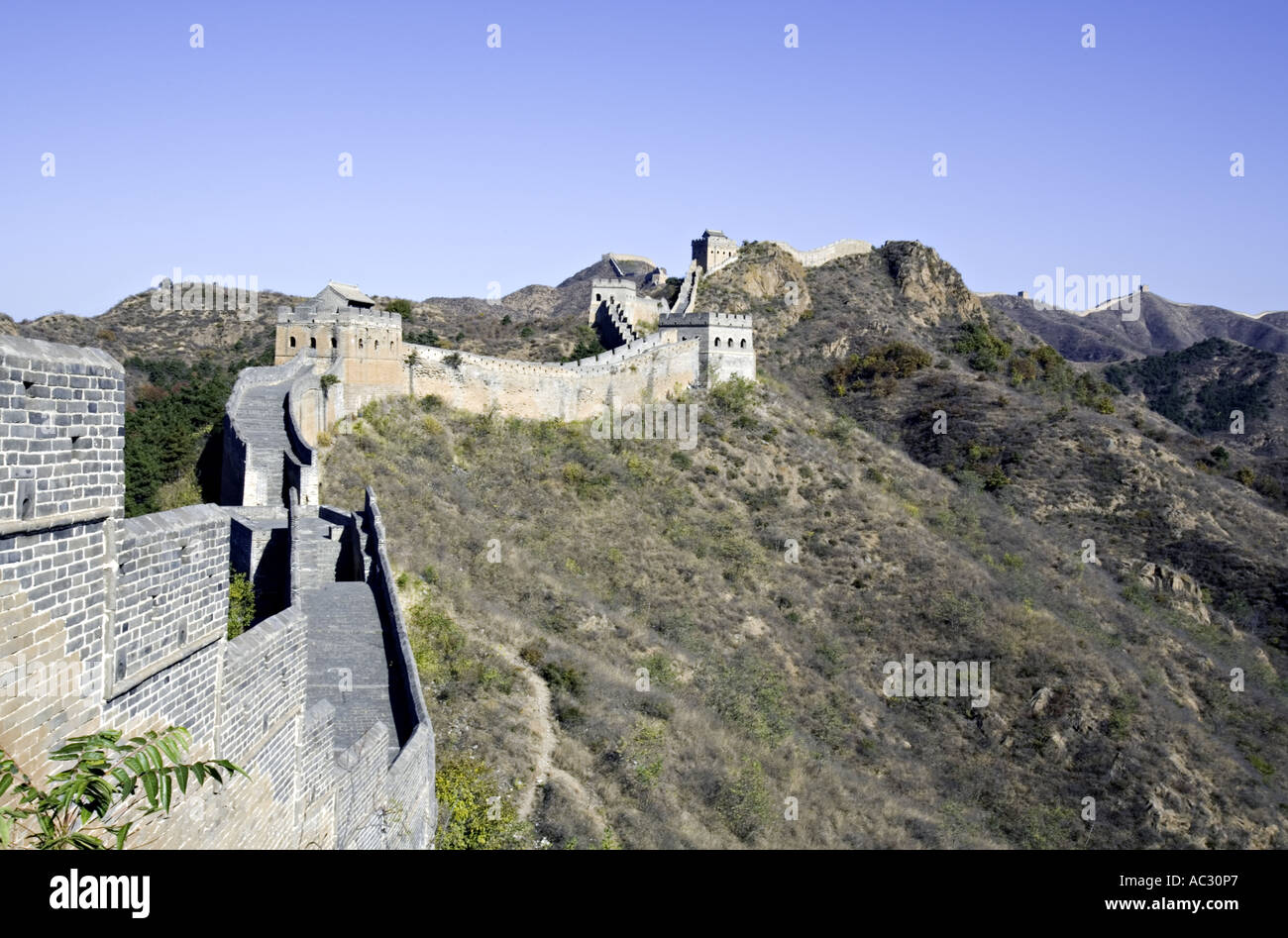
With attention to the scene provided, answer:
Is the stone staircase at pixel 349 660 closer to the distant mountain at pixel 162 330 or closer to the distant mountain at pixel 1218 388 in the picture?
the distant mountain at pixel 162 330

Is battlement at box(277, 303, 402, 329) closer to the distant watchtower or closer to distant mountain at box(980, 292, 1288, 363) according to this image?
the distant watchtower

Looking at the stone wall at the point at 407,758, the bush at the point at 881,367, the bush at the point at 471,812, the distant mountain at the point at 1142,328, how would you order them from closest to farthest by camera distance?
the stone wall at the point at 407,758 < the bush at the point at 471,812 < the bush at the point at 881,367 < the distant mountain at the point at 1142,328

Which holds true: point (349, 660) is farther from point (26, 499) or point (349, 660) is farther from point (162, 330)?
point (162, 330)

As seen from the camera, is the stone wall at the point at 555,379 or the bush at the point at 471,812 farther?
the stone wall at the point at 555,379

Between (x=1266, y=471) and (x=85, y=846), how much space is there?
195ft

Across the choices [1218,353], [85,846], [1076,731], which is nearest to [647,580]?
[1076,731]

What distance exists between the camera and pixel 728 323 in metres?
41.8

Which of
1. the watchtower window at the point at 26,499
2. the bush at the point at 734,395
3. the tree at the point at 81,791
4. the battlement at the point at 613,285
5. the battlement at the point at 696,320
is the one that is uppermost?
the battlement at the point at 613,285

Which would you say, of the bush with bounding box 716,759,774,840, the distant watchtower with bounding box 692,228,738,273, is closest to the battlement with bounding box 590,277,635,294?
the distant watchtower with bounding box 692,228,738,273

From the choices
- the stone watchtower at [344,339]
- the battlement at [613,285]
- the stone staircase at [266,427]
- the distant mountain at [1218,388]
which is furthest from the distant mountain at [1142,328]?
the stone staircase at [266,427]

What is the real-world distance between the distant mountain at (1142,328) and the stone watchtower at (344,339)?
104 metres

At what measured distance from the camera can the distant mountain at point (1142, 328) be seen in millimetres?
121825

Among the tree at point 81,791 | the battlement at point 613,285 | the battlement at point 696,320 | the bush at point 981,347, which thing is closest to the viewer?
the tree at point 81,791

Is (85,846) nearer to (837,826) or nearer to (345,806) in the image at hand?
(345,806)
